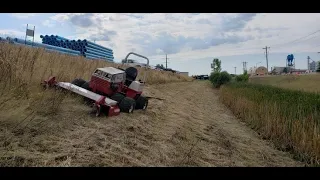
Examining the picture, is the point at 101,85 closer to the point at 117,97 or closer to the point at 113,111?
the point at 117,97

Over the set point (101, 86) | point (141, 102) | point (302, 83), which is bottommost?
point (141, 102)

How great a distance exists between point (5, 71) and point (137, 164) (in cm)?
390

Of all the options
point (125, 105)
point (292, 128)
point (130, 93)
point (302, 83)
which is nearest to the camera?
point (292, 128)

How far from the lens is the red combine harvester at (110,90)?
8188 millimetres

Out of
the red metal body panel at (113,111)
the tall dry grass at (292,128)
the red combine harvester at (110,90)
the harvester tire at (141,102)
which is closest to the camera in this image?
the tall dry grass at (292,128)

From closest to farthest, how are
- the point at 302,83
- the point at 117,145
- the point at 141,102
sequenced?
1. the point at 117,145
2. the point at 141,102
3. the point at 302,83

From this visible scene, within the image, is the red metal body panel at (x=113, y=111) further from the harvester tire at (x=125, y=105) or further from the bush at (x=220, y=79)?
the bush at (x=220, y=79)

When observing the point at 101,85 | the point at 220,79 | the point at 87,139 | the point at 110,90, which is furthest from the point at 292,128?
the point at 220,79

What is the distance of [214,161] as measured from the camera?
19.2 ft

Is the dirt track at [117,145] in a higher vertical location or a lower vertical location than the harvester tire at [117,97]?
lower

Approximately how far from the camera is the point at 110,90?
925cm

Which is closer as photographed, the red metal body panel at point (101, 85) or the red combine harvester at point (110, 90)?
the red combine harvester at point (110, 90)

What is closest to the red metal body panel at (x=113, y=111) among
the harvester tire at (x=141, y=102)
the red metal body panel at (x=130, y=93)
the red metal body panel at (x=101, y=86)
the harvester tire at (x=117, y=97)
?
the harvester tire at (x=117, y=97)
